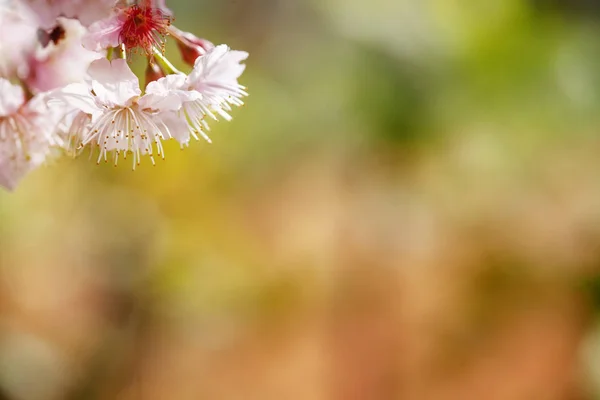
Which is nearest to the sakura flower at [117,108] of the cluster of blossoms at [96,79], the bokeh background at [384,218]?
the cluster of blossoms at [96,79]

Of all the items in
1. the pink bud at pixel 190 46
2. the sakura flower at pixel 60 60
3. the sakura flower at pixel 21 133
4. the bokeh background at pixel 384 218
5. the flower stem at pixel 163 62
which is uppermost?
the bokeh background at pixel 384 218

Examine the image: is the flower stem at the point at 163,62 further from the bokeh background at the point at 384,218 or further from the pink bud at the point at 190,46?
the bokeh background at the point at 384,218

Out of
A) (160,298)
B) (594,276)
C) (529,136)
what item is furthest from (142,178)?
(594,276)

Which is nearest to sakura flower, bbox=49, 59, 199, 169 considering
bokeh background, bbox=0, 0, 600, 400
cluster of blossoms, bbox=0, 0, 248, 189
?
cluster of blossoms, bbox=0, 0, 248, 189

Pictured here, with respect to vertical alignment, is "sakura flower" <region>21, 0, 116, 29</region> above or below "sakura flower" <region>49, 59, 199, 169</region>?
above

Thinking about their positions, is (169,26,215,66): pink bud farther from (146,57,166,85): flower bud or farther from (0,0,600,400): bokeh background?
(0,0,600,400): bokeh background
